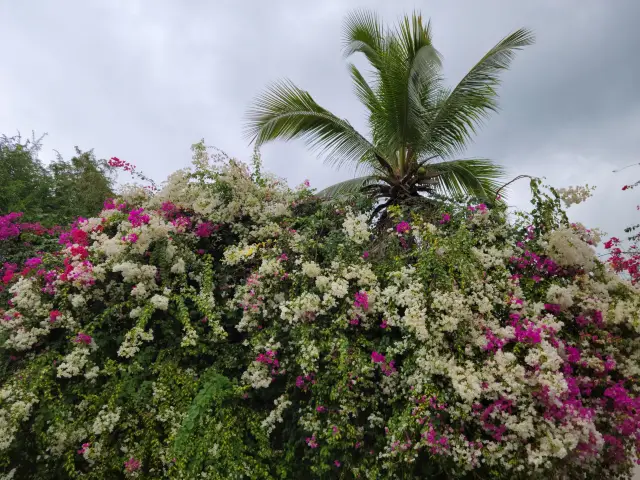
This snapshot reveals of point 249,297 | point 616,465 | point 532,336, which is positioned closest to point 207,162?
point 249,297

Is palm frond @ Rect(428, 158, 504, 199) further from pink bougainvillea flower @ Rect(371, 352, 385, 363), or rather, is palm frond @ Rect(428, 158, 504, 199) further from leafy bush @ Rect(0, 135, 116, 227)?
leafy bush @ Rect(0, 135, 116, 227)

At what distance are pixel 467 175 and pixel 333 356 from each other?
4.86 metres

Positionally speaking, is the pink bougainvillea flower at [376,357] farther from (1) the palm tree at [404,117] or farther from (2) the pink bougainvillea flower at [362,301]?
(1) the palm tree at [404,117]

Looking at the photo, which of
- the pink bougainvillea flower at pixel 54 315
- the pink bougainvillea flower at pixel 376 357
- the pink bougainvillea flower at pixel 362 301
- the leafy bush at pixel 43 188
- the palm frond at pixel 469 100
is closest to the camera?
the pink bougainvillea flower at pixel 376 357

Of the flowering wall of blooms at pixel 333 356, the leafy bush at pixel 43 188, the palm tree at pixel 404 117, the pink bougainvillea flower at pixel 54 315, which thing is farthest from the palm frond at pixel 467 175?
the leafy bush at pixel 43 188

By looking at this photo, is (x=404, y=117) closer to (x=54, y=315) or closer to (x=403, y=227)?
(x=403, y=227)

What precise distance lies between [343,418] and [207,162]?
360cm

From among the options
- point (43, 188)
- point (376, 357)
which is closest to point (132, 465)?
point (376, 357)

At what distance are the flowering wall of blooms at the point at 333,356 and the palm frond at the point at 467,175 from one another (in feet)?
9.71

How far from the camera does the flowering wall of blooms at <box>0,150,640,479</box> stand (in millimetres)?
2738

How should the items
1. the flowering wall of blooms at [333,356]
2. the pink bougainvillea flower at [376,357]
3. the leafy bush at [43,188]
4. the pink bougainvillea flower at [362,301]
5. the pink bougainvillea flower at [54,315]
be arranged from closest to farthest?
the flowering wall of blooms at [333,356] → the pink bougainvillea flower at [376,357] → the pink bougainvillea flower at [362,301] → the pink bougainvillea flower at [54,315] → the leafy bush at [43,188]

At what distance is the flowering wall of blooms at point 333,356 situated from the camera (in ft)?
8.98

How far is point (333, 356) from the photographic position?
3.17 metres

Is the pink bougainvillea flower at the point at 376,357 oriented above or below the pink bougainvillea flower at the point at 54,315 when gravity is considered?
above
